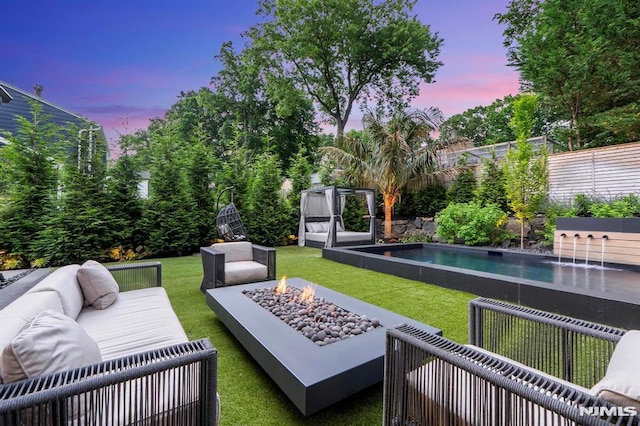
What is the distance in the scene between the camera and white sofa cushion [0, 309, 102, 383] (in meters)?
1.10

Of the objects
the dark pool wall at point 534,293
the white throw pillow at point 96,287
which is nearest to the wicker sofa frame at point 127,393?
the white throw pillow at point 96,287

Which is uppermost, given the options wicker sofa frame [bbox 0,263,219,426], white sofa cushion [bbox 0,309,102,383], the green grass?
white sofa cushion [bbox 0,309,102,383]

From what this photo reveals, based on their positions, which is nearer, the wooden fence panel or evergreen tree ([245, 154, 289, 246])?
the wooden fence panel

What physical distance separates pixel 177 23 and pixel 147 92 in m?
3.25

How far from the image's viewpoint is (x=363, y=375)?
1771 mm

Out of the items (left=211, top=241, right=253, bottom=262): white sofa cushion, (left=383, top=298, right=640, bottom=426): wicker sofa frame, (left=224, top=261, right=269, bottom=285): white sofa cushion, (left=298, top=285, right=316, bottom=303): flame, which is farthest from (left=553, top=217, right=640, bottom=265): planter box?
(left=211, top=241, right=253, bottom=262): white sofa cushion

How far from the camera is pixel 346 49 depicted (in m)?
15.3

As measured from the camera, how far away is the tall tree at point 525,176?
27.3 ft

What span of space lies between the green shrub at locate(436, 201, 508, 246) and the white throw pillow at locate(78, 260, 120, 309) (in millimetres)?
8725

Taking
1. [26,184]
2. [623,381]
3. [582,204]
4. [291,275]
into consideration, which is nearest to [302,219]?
[291,275]

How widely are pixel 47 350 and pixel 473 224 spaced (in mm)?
9435

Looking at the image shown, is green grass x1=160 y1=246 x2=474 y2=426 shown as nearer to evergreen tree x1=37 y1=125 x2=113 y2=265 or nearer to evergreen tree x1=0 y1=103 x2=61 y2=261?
evergreen tree x1=37 y1=125 x2=113 y2=265

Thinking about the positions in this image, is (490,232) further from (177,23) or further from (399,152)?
(177,23)

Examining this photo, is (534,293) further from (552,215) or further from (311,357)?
(552,215)
